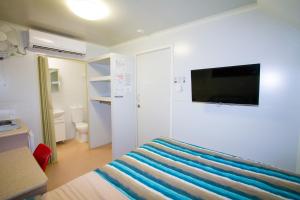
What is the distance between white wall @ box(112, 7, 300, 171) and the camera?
1.61 meters

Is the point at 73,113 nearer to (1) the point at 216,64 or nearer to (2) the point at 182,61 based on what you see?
(2) the point at 182,61

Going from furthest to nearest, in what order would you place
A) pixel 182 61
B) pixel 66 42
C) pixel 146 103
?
1. pixel 146 103
2. pixel 66 42
3. pixel 182 61

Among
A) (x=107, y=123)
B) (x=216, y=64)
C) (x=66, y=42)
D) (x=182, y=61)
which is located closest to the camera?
(x=216, y=64)

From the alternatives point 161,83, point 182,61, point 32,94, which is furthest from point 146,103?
point 32,94

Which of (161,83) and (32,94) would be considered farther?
(161,83)

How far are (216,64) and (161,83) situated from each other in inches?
39.3

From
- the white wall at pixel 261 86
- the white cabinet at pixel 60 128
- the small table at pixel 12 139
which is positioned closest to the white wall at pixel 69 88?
the white cabinet at pixel 60 128

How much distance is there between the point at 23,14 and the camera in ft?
6.40

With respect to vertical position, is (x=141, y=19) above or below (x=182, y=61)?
above

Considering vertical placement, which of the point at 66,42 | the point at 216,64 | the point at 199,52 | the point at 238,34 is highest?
the point at 66,42

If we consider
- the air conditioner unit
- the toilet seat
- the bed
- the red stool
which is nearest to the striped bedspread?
the bed

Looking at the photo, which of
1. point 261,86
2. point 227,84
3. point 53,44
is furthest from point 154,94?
point 53,44

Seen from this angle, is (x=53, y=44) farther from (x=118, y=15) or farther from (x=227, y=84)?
(x=227, y=84)

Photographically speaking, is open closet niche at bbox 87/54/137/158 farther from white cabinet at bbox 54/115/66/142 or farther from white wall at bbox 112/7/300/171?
white wall at bbox 112/7/300/171
